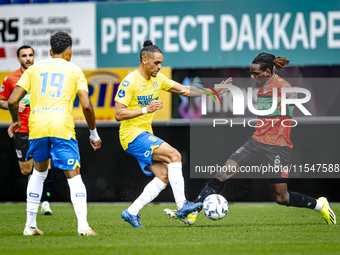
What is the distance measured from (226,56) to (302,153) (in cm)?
310

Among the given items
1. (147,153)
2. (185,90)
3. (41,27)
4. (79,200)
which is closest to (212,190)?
(147,153)

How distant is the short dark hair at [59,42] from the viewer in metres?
5.44

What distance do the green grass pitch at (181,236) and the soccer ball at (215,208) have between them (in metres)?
0.14

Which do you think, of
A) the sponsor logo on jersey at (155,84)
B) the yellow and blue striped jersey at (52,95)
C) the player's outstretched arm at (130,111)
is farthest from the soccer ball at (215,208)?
the yellow and blue striped jersey at (52,95)

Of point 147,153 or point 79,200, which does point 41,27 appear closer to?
point 147,153

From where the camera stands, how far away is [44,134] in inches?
207

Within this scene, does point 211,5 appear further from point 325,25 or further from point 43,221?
point 43,221

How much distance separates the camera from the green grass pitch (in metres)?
4.46

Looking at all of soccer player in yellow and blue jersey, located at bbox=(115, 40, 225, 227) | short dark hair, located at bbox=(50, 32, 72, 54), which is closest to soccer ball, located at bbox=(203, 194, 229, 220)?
soccer player in yellow and blue jersey, located at bbox=(115, 40, 225, 227)

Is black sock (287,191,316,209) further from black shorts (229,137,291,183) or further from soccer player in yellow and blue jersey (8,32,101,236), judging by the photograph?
soccer player in yellow and blue jersey (8,32,101,236)

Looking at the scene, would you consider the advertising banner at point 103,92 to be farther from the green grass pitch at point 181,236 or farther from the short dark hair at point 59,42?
the short dark hair at point 59,42

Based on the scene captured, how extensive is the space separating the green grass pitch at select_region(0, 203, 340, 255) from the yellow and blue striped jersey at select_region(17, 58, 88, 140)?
1.07 metres

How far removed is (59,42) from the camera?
17.9ft

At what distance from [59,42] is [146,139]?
1.50 meters
